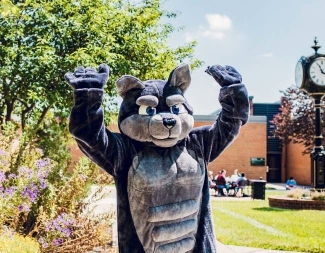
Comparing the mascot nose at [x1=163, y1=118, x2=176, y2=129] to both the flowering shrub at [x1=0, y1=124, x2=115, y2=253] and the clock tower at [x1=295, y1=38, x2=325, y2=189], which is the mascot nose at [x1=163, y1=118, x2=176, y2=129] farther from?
the clock tower at [x1=295, y1=38, x2=325, y2=189]

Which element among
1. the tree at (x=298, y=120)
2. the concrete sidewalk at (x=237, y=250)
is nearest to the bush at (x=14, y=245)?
the concrete sidewalk at (x=237, y=250)

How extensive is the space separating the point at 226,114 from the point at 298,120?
23.4m

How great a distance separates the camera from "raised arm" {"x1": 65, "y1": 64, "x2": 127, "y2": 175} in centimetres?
257

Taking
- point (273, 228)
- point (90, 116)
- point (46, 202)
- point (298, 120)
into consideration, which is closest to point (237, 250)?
point (273, 228)

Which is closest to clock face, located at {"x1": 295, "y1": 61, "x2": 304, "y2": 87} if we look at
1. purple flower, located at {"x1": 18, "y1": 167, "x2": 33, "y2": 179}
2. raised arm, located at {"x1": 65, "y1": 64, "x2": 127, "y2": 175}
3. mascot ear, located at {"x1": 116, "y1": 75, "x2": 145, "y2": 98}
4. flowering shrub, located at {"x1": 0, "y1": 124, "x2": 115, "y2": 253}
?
flowering shrub, located at {"x1": 0, "y1": 124, "x2": 115, "y2": 253}

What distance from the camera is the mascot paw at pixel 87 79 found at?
2.59 meters

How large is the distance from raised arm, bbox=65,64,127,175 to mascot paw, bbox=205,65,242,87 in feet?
2.50

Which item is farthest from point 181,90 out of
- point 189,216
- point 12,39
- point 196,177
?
point 12,39

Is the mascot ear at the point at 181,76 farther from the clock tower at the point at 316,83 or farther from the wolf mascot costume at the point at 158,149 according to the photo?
the clock tower at the point at 316,83

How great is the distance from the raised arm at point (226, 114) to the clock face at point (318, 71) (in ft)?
33.5

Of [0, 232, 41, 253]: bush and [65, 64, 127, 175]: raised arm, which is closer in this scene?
[65, 64, 127, 175]: raised arm

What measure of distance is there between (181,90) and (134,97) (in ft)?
1.11

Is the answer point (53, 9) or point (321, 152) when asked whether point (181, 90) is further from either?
point (321, 152)

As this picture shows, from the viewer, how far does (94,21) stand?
28.9 ft
